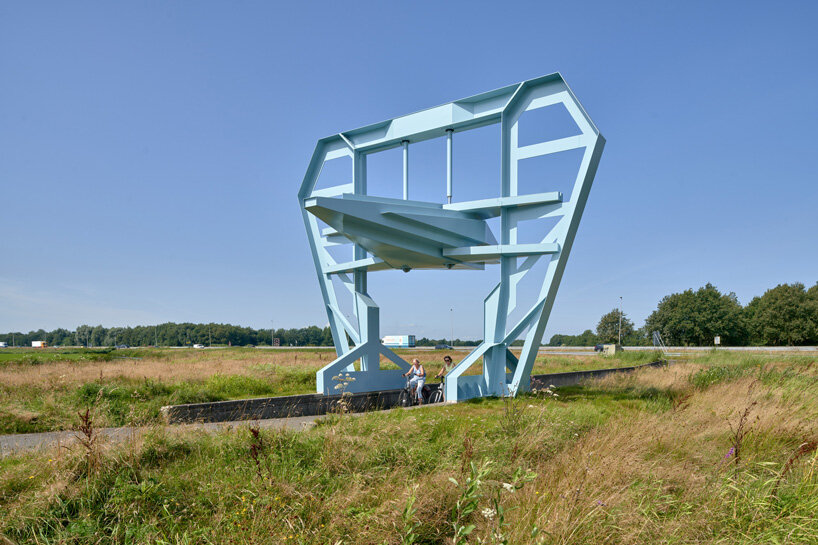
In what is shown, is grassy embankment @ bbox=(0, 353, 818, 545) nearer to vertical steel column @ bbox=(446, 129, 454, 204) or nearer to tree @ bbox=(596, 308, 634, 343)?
vertical steel column @ bbox=(446, 129, 454, 204)

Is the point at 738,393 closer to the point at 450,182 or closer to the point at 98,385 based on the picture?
the point at 450,182

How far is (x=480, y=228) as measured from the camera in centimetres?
1338

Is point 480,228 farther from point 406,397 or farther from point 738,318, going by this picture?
point 738,318

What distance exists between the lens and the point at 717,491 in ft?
14.5

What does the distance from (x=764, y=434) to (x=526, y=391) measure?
638 centimetres

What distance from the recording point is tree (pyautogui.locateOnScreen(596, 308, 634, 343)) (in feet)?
271

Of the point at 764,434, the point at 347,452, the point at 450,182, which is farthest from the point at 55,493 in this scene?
the point at 450,182

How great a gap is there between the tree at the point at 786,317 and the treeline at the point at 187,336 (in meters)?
78.8

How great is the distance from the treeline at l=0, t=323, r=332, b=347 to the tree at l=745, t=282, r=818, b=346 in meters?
78.8

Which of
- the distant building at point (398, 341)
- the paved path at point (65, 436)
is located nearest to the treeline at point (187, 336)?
the distant building at point (398, 341)

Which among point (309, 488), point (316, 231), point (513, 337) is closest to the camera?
point (309, 488)

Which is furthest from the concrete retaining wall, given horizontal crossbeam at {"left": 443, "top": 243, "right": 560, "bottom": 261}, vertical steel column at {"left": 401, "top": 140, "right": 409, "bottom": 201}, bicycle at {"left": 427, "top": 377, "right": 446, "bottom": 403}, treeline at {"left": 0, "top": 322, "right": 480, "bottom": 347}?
treeline at {"left": 0, "top": 322, "right": 480, "bottom": 347}

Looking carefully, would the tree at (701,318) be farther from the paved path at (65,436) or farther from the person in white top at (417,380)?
the paved path at (65,436)

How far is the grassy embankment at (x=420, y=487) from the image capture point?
3834 mm
